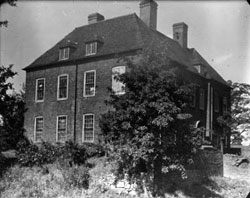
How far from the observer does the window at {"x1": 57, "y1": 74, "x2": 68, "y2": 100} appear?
25.2 metres

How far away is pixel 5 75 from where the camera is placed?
1627 centimetres

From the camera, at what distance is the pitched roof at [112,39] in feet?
74.7

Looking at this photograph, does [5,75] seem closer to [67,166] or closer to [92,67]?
[67,166]

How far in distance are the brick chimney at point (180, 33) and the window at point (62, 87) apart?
1076 centimetres

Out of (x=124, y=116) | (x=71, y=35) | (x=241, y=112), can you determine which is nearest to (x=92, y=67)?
(x=71, y=35)

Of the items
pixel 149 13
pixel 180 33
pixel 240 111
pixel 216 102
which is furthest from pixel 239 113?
pixel 149 13

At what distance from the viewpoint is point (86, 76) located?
24219mm

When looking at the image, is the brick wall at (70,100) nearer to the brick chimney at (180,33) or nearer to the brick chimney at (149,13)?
the brick chimney at (149,13)

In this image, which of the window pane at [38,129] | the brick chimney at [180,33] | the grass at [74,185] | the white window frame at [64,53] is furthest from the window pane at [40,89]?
the brick chimney at [180,33]

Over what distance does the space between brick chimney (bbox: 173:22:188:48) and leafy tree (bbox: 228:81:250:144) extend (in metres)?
5.84

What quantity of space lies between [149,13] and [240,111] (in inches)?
529

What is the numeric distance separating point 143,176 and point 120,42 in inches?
430

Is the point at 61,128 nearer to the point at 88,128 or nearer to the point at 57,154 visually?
the point at 88,128

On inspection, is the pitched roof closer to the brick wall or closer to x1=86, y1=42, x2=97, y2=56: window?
x1=86, y1=42, x2=97, y2=56: window
